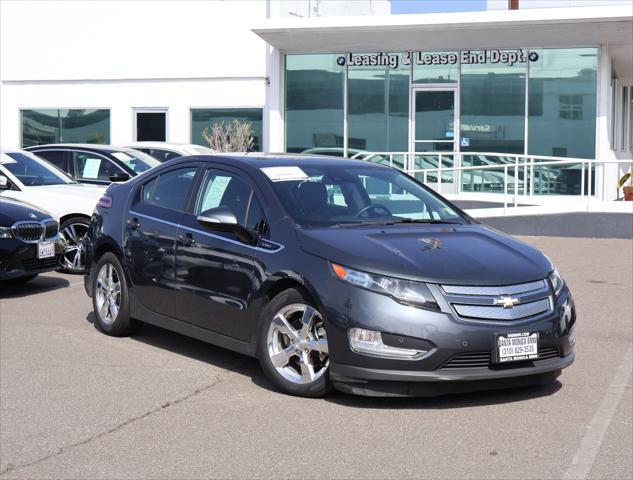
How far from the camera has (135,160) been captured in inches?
577

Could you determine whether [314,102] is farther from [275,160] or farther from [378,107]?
[275,160]

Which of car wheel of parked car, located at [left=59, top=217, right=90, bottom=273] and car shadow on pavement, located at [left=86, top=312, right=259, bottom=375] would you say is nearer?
car shadow on pavement, located at [left=86, top=312, right=259, bottom=375]

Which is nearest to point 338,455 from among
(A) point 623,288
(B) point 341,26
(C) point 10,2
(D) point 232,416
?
(D) point 232,416

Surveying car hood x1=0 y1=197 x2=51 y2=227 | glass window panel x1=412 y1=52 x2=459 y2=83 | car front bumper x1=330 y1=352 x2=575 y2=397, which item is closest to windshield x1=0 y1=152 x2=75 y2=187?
car hood x1=0 y1=197 x2=51 y2=227

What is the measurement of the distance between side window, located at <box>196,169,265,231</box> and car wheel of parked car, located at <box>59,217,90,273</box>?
530cm

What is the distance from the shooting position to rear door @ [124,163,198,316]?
788cm

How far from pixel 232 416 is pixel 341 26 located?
17.2 m

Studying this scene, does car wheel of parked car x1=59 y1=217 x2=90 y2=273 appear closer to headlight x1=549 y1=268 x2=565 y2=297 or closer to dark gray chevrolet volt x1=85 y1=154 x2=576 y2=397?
dark gray chevrolet volt x1=85 y1=154 x2=576 y2=397

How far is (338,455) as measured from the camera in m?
5.48

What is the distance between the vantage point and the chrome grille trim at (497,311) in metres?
6.25

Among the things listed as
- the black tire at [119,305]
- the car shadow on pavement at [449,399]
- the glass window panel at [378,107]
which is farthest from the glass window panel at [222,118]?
the car shadow on pavement at [449,399]

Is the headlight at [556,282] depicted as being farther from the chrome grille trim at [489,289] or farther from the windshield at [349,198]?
the windshield at [349,198]

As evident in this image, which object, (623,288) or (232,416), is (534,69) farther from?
(232,416)

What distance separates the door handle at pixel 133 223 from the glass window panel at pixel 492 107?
1565 cm
